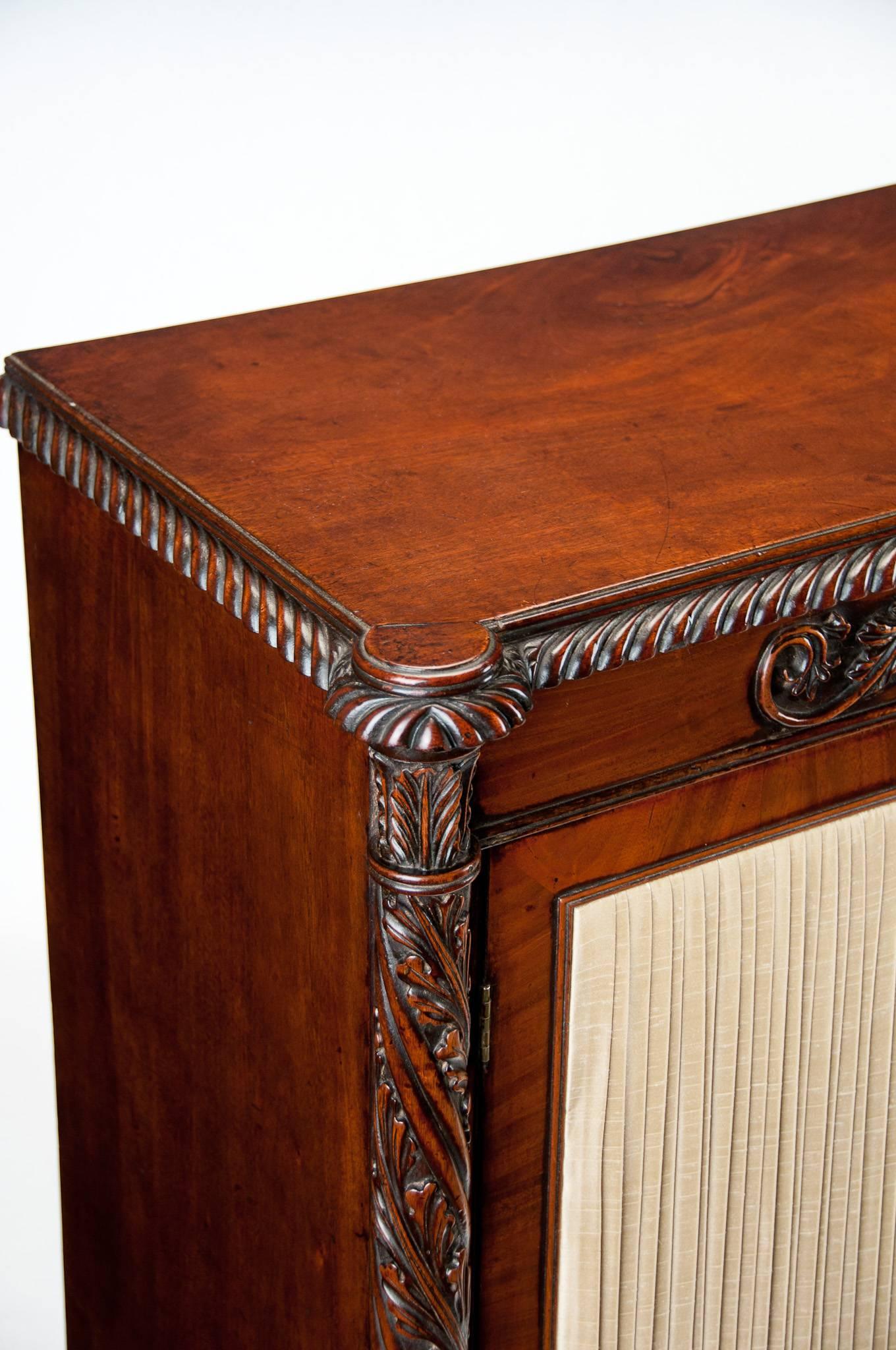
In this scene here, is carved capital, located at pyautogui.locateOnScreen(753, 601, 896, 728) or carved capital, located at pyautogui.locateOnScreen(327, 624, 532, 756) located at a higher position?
carved capital, located at pyautogui.locateOnScreen(753, 601, 896, 728)

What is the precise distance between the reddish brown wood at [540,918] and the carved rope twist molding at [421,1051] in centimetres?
5

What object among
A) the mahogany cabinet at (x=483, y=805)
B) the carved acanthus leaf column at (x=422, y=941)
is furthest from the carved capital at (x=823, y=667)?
the carved acanthus leaf column at (x=422, y=941)

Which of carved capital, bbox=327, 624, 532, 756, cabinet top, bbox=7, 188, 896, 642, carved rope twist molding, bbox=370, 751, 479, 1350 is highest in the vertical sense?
cabinet top, bbox=7, 188, 896, 642

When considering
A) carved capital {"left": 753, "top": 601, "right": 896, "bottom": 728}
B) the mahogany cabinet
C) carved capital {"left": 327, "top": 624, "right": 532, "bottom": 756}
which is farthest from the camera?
carved capital {"left": 753, "top": 601, "right": 896, "bottom": 728}

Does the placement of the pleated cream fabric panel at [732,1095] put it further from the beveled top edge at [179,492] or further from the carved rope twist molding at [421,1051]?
the beveled top edge at [179,492]

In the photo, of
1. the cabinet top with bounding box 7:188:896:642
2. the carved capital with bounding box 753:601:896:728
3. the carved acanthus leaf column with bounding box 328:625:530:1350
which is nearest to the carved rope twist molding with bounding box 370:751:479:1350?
the carved acanthus leaf column with bounding box 328:625:530:1350

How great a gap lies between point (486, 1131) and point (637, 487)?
420 millimetres

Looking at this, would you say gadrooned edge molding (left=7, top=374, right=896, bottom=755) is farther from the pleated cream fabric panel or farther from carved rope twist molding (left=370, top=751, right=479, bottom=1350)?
the pleated cream fabric panel

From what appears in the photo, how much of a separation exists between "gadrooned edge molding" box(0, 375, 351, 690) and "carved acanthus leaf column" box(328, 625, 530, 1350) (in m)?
0.05

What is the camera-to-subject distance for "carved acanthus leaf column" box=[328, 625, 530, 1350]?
123 centimetres

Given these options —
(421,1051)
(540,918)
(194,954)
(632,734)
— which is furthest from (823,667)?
(194,954)

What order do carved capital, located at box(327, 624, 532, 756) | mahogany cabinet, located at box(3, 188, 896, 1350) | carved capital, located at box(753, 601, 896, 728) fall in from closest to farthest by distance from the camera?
carved capital, located at box(327, 624, 532, 756) < mahogany cabinet, located at box(3, 188, 896, 1350) < carved capital, located at box(753, 601, 896, 728)

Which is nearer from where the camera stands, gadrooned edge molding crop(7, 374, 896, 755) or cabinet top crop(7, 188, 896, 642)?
gadrooned edge molding crop(7, 374, 896, 755)

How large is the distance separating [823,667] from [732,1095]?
0.30 metres
